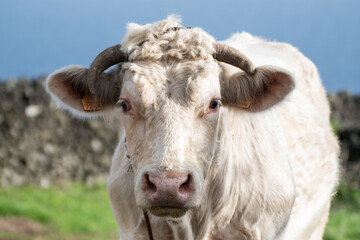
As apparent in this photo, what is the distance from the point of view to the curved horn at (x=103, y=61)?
3691 mm

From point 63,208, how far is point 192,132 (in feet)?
25.1

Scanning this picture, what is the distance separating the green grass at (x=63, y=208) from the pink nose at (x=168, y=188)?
6.35 meters

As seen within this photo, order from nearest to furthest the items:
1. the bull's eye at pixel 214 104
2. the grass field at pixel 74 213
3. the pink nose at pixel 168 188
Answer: the pink nose at pixel 168 188 → the bull's eye at pixel 214 104 → the grass field at pixel 74 213

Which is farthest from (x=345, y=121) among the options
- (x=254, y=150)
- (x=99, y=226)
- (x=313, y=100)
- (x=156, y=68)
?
(x=156, y=68)

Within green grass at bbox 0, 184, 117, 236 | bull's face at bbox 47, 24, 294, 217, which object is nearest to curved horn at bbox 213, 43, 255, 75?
bull's face at bbox 47, 24, 294, 217

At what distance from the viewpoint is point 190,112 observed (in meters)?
Answer: 3.33

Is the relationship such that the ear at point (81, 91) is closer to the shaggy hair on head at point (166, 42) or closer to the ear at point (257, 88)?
the shaggy hair on head at point (166, 42)

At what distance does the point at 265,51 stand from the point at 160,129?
2663 mm

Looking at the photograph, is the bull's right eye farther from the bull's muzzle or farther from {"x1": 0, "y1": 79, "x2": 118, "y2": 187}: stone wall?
{"x1": 0, "y1": 79, "x2": 118, "y2": 187}: stone wall

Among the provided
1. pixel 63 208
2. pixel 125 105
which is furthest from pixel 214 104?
pixel 63 208

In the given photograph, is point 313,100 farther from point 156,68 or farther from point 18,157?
point 18,157

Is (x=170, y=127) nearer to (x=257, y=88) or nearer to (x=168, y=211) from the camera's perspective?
(x=168, y=211)

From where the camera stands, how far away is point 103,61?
3.72 m

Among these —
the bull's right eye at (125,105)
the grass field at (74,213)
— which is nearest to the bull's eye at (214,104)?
the bull's right eye at (125,105)
